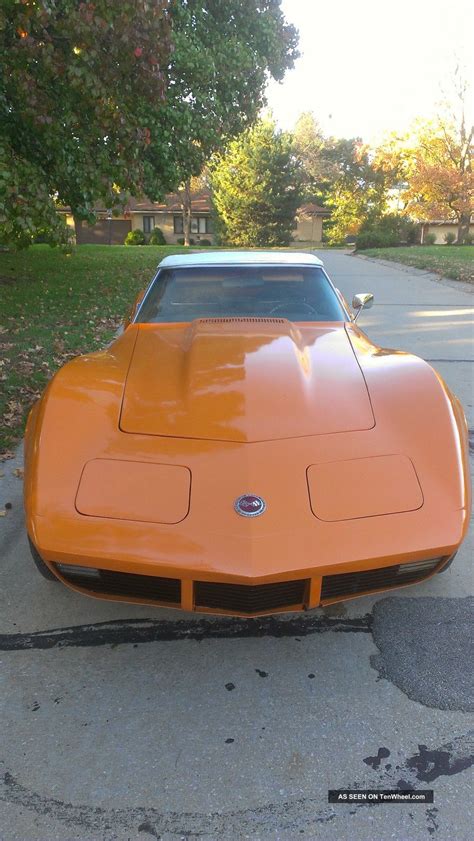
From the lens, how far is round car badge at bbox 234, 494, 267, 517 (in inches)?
79.5

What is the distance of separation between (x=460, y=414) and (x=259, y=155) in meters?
39.3

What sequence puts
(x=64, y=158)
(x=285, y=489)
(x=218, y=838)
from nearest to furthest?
(x=218, y=838) → (x=285, y=489) → (x=64, y=158)

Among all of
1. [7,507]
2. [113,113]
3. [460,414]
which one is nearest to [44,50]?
[113,113]

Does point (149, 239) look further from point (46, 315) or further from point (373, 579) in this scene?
point (373, 579)

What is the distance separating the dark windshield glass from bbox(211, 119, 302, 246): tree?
37.1 m

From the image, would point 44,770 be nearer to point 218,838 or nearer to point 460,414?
point 218,838

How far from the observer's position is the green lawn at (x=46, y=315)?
5.16 m

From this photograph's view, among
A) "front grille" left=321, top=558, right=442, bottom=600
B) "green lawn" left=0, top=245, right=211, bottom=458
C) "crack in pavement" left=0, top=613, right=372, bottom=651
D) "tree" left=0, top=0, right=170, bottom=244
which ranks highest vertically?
"tree" left=0, top=0, right=170, bottom=244

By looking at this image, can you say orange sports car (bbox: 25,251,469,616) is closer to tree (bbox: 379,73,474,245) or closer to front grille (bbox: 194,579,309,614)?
front grille (bbox: 194,579,309,614)

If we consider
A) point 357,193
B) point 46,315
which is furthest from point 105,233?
point 46,315

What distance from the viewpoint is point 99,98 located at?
5016mm

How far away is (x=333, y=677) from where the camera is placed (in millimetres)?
2145

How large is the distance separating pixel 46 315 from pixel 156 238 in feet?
131

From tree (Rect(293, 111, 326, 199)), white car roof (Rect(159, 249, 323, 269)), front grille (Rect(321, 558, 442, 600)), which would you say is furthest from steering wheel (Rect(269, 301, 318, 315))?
tree (Rect(293, 111, 326, 199))
